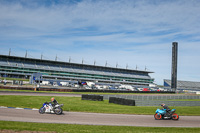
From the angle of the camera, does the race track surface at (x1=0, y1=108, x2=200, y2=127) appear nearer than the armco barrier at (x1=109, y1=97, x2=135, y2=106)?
Yes

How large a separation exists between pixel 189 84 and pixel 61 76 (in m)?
93.4

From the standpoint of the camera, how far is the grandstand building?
10731 cm

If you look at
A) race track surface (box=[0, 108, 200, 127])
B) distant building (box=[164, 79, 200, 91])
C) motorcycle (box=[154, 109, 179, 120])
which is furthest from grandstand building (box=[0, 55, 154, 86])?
motorcycle (box=[154, 109, 179, 120])

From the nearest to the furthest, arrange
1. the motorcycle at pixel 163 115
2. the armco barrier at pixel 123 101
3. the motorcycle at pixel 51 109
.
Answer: the motorcycle at pixel 51 109, the motorcycle at pixel 163 115, the armco barrier at pixel 123 101

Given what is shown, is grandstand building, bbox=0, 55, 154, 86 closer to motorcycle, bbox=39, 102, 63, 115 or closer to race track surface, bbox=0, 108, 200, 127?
motorcycle, bbox=39, 102, 63, 115

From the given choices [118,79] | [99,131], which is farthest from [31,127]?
[118,79]

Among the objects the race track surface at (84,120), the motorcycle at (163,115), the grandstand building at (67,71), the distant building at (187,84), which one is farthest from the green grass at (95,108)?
the distant building at (187,84)

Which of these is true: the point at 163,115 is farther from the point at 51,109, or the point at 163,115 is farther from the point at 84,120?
the point at 51,109

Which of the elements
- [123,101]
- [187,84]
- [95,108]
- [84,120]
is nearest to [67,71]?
[187,84]

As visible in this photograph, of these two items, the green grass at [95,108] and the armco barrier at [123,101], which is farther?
the armco barrier at [123,101]

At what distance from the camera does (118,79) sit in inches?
5320

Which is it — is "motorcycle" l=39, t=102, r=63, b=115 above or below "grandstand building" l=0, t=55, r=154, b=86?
below

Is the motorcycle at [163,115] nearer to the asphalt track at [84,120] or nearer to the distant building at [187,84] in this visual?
the asphalt track at [84,120]

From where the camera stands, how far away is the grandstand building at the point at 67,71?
107m
